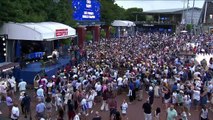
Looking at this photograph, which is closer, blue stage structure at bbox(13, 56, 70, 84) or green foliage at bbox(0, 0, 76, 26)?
blue stage structure at bbox(13, 56, 70, 84)

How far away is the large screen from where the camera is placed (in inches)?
1933

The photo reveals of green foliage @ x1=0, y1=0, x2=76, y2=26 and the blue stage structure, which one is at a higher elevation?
green foliage @ x1=0, y1=0, x2=76, y2=26

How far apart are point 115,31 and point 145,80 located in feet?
172

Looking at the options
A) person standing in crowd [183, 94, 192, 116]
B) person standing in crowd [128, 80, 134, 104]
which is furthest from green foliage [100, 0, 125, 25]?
person standing in crowd [183, 94, 192, 116]

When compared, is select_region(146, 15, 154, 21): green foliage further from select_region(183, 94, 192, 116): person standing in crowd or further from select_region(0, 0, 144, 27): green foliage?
select_region(183, 94, 192, 116): person standing in crowd

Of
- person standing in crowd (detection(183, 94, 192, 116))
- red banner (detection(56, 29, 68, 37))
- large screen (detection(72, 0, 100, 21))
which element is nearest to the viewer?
person standing in crowd (detection(183, 94, 192, 116))

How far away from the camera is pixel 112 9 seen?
65.3 metres

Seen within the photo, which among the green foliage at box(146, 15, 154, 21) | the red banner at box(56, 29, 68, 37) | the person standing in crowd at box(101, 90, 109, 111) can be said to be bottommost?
the person standing in crowd at box(101, 90, 109, 111)

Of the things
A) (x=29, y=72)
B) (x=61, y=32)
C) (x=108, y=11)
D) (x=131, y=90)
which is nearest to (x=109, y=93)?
(x=131, y=90)

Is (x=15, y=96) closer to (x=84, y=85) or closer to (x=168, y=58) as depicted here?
(x=84, y=85)

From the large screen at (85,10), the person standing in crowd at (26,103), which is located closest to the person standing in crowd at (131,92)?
the person standing in crowd at (26,103)

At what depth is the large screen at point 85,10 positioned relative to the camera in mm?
49094

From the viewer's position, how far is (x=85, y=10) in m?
52.1

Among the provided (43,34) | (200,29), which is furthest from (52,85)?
(200,29)
